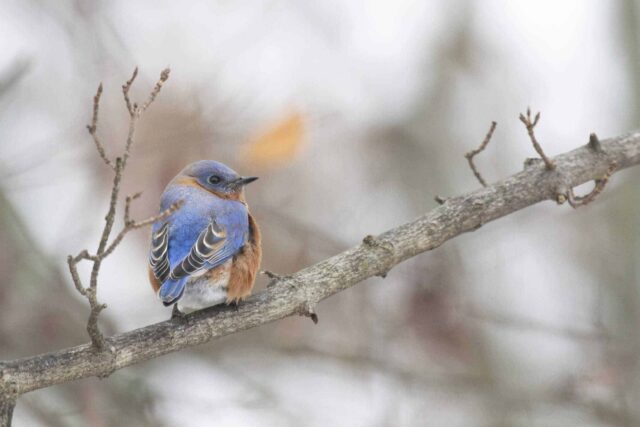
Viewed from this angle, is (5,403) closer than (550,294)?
Yes

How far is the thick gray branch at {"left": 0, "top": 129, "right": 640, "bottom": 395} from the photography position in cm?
371

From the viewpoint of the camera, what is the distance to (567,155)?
5.09 metres

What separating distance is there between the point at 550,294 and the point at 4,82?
5.57 metres

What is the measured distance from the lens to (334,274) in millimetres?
4469

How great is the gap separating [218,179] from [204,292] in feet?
3.65

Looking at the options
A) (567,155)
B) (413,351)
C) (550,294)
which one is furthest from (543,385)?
(567,155)

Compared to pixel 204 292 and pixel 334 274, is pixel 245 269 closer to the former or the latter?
pixel 204 292

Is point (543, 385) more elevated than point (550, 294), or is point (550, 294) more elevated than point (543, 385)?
point (550, 294)

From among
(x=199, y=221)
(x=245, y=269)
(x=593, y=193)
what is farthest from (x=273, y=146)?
(x=593, y=193)

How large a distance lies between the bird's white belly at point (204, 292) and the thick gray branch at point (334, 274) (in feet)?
0.42

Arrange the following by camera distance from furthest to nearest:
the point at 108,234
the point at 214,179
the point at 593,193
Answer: the point at 214,179, the point at 593,193, the point at 108,234

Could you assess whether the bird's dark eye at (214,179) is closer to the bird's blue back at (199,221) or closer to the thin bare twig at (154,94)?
the bird's blue back at (199,221)

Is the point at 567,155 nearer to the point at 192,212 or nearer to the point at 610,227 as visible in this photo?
the point at 192,212

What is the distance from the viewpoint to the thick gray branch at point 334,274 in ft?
12.2
